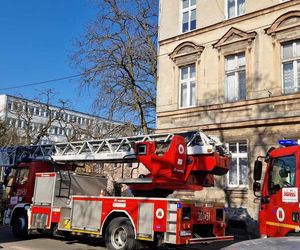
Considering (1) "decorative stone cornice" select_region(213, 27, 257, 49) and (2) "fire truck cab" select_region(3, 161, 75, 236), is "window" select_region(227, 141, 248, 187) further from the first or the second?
(2) "fire truck cab" select_region(3, 161, 75, 236)

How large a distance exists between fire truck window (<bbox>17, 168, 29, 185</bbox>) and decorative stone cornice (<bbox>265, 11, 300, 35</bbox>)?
10.2 meters

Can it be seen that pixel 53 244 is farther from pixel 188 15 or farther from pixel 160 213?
pixel 188 15

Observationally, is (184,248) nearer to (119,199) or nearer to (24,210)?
(119,199)

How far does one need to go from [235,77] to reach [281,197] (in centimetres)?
881

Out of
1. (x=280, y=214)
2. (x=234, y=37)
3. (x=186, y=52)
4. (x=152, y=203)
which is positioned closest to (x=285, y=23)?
(x=234, y=37)

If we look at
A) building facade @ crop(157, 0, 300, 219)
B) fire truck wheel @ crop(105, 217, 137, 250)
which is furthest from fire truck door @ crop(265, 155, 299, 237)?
building facade @ crop(157, 0, 300, 219)

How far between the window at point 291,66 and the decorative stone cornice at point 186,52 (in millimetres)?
3806

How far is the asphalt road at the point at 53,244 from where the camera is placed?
11445 mm

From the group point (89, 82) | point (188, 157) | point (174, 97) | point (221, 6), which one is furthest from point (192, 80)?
point (188, 157)

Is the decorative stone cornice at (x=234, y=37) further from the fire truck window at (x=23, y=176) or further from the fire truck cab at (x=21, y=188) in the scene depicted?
the fire truck window at (x=23, y=176)

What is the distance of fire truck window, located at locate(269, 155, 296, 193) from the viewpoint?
28.0 feet

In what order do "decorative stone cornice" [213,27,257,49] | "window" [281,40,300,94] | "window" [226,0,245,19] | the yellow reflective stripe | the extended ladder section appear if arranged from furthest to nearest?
"window" [226,0,245,19] < "decorative stone cornice" [213,27,257,49] < "window" [281,40,300,94] < the extended ladder section < the yellow reflective stripe

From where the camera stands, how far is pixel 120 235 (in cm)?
1034

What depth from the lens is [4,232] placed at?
49.4 feet
